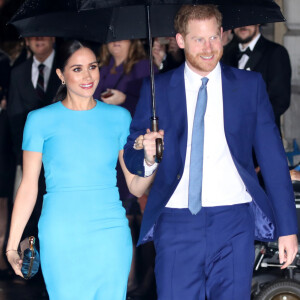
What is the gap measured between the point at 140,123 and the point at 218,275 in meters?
0.95

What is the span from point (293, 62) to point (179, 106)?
5.35 meters

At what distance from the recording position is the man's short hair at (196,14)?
516 cm

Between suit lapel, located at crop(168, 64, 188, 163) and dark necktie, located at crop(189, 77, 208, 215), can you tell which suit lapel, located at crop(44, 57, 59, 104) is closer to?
suit lapel, located at crop(168, 64, 188, 163)

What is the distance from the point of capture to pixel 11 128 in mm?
9109

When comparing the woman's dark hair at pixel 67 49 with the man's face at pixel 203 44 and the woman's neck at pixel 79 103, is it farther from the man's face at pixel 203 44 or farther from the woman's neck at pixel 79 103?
the man's face at pixel 203 44

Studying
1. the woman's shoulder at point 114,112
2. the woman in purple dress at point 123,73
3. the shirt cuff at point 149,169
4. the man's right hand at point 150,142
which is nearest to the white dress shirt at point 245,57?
the woman in purple dress at point 123,73

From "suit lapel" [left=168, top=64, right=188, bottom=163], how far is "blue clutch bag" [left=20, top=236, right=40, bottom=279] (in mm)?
965

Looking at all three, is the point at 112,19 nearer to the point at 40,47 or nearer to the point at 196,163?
the point at 196,163

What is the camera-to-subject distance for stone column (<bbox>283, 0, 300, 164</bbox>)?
404 inches

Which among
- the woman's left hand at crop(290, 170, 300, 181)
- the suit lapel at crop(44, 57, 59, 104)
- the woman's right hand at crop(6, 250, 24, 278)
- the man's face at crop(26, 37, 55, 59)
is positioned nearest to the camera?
the woman's right hand at crop(6, 250, 24, 278)

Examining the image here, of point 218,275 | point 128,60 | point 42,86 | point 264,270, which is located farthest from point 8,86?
point 218,275

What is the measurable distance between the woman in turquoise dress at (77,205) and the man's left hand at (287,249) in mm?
830

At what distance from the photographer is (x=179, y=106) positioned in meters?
5.18

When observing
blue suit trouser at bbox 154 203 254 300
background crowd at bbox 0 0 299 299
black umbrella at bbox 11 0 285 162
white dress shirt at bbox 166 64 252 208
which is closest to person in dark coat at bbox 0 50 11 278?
background crowd at bbox 0 0 299 299
